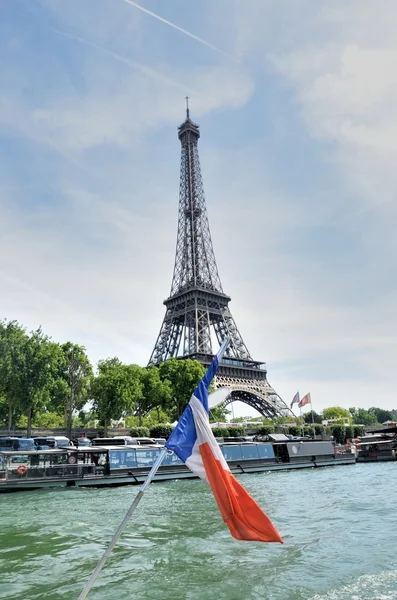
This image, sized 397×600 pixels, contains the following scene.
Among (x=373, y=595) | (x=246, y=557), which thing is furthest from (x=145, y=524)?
(x=373, y=595)

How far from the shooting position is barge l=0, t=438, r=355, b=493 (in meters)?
30.3

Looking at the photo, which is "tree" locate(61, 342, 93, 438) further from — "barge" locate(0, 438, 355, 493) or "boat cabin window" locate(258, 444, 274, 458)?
"boat cabin window" locate(258, 444, 274, 458)

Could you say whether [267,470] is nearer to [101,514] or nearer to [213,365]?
[101,514]

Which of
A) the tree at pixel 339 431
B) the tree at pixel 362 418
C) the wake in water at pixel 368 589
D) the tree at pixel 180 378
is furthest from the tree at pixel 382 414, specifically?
the wake in water at pixel 368 589

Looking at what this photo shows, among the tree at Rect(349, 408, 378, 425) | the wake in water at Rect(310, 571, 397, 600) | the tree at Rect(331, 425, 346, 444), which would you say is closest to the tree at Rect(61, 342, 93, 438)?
the wake in water at Rect(310, 571, 397, 600)

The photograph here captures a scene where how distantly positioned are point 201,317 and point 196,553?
76775mm

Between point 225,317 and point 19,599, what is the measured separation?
3411 inches

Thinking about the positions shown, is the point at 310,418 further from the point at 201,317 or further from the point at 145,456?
the point at 145,456

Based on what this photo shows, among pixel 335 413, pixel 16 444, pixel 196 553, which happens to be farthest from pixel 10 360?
pixel 335 413

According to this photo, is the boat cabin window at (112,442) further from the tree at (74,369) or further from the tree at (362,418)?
the tree at (362,418)

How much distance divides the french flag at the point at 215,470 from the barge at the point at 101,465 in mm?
26637

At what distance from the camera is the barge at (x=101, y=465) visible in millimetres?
30261

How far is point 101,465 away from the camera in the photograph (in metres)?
35.2

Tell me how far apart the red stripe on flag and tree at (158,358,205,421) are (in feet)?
215
